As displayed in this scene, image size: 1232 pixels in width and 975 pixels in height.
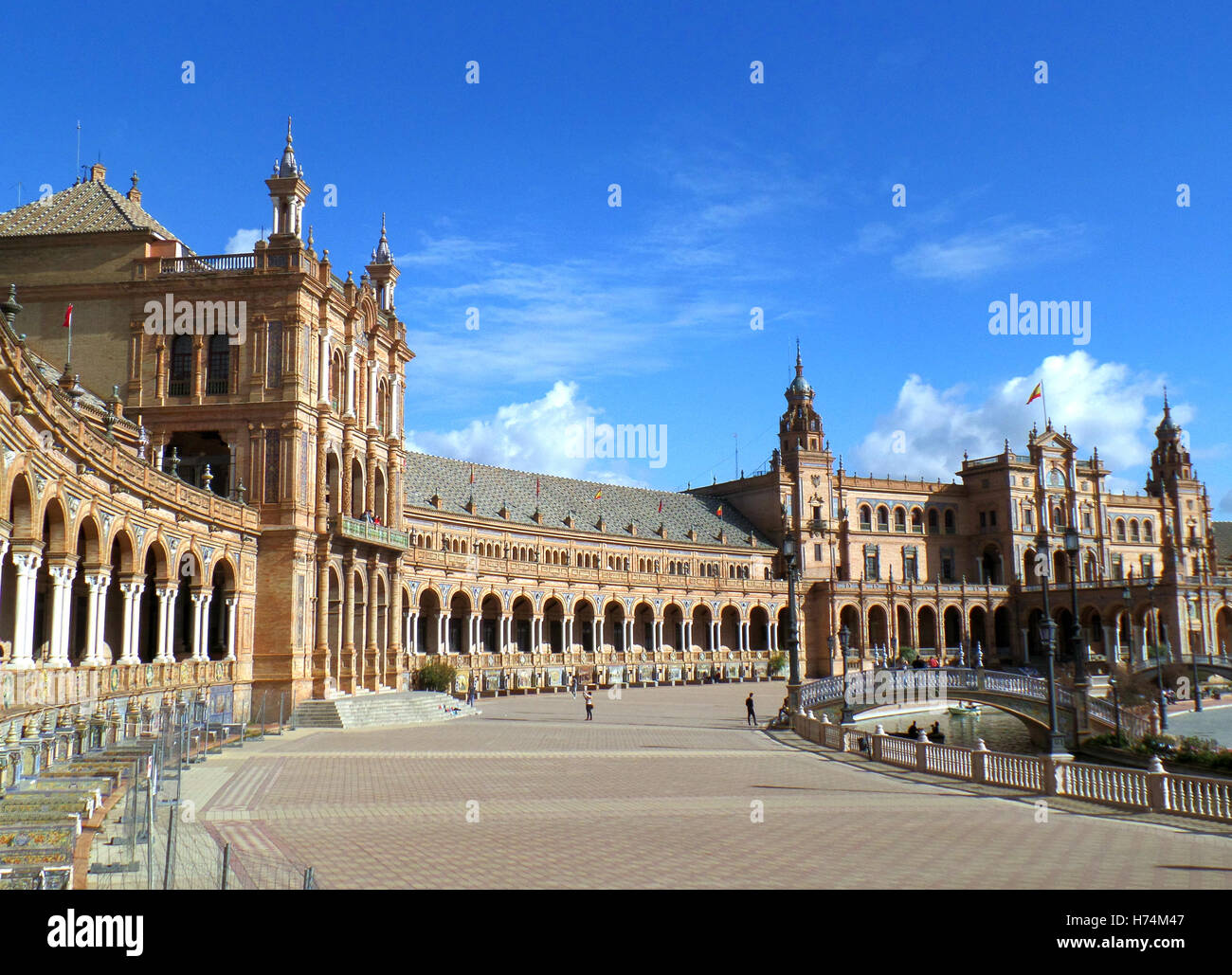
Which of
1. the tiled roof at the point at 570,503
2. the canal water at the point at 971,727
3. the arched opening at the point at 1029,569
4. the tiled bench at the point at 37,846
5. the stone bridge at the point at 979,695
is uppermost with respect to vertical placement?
the tiled roof at the point at 570,503

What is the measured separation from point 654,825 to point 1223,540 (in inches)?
4950

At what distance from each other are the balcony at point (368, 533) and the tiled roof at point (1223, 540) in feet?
320

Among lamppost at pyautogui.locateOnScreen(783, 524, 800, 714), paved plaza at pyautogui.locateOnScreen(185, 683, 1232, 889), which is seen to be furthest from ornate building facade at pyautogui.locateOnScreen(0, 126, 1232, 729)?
lamppost at pyautogui.locateOnScreen(783, 524, 800, 714)

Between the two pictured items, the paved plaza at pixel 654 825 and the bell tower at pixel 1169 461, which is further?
the bell tower at pixel 1169 461

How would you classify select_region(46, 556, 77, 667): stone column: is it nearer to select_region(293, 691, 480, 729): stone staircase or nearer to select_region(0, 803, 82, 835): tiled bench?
select_region(0, 803, 82, 835): tiled bench

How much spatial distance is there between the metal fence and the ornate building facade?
141 inches

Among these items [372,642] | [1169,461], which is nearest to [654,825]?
[372,642]

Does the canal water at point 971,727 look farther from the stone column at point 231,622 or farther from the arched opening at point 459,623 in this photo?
the arched opening at point 459,623

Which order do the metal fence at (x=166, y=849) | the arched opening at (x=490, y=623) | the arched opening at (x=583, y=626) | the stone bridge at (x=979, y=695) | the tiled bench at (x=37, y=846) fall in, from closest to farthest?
the tiled bench at (x=37, y=846)
the metal fence at (x=166, y=849)
the stone bridge at (x=979, y=695)
the arched opening at (x=490, y=623)
the arched opening at (x=583, y=626)

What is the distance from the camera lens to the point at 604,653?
2894 inches

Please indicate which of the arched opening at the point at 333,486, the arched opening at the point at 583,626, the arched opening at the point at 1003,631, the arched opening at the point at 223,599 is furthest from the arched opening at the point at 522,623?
the arched opening at the point at 1003,631

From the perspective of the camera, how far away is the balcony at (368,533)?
141ft

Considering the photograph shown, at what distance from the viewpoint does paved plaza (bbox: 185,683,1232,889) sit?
1308cm
